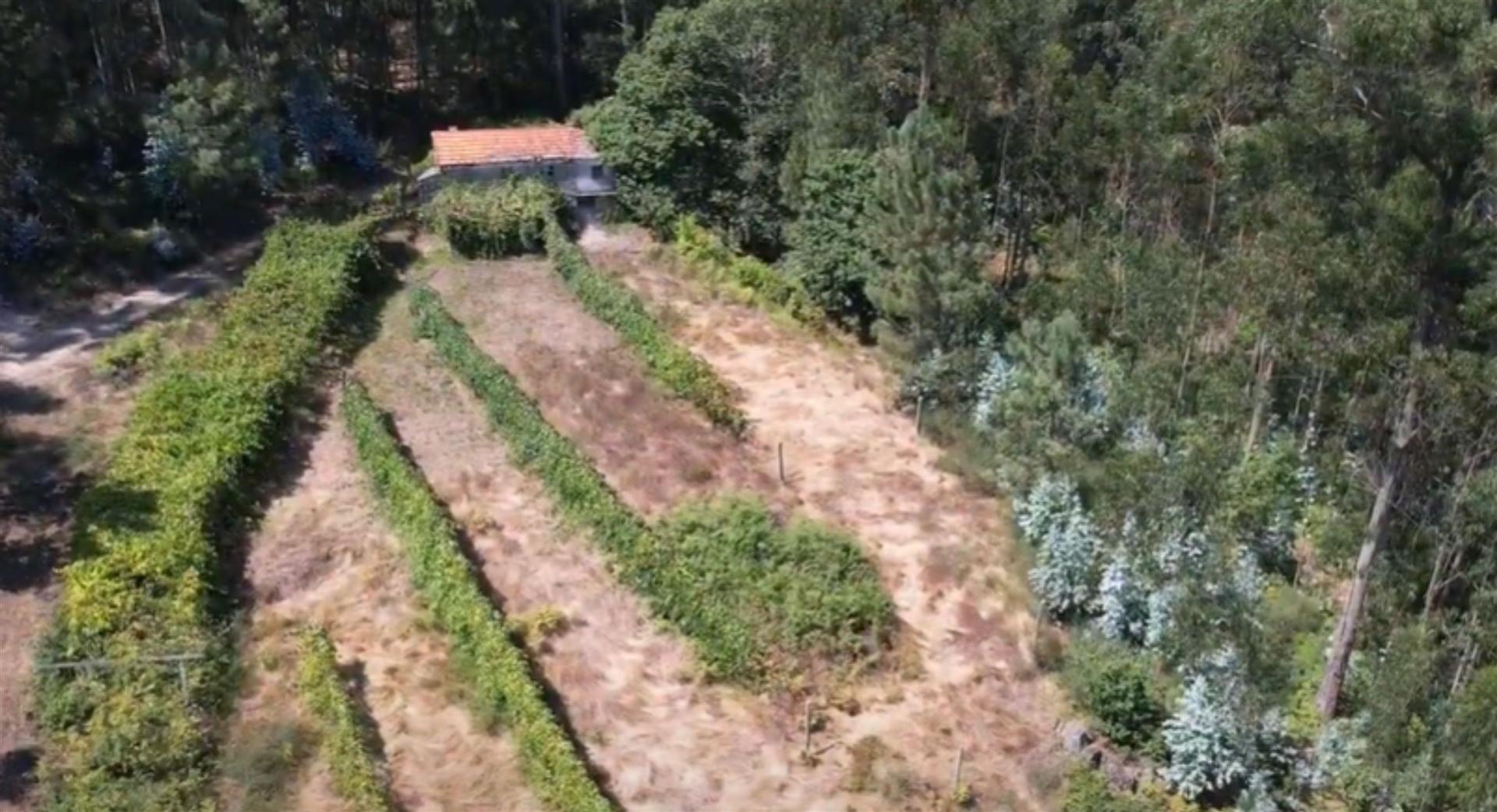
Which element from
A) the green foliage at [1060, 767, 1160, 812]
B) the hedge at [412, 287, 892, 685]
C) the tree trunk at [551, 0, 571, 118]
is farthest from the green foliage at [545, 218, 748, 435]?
the tree trunk at [551, 0, 571, 118]

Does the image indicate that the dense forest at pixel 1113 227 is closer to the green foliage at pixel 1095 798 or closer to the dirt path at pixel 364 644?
the green foliage at pixel 1095 798

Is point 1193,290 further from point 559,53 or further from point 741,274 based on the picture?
point 559,53

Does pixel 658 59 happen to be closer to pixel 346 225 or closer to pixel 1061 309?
pixel 346 225

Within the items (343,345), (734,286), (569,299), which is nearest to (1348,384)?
(734,286)

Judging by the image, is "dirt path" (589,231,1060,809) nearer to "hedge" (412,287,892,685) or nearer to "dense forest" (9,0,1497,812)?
"dense forest" (9,0,1497,812)

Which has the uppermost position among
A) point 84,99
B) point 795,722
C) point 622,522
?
point 84,99

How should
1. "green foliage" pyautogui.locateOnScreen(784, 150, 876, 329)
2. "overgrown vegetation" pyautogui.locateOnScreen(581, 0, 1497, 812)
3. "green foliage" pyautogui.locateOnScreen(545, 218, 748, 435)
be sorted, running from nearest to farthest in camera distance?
1. "overgrown vegetation" pyautogui.locateOnScreen(581, 0, 1497, 812)
2. "green foliage" pyautogui.locateOnScreen(545, 218, 748, 435)
3. "green foliage" pyautogui.locateOnScreen(784, 150, 876, 329)

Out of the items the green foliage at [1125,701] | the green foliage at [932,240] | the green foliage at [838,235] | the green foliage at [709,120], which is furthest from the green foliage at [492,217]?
the green foliage at [1125,701]

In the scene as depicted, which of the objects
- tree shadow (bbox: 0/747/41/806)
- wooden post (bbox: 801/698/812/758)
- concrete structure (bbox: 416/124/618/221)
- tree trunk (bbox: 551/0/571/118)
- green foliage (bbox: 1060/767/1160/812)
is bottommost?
green foliage (bbox: 1060/767/1160/812)
